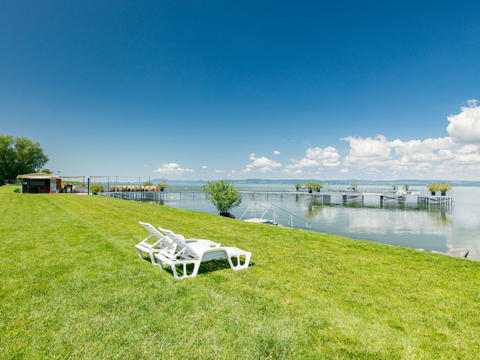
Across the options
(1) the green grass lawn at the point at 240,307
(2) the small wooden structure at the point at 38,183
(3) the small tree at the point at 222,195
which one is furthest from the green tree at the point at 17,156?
(1) the green grass lawn at the point at 240,307

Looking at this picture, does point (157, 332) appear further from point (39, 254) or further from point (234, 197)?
point (234, 197)

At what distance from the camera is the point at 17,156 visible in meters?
50.3

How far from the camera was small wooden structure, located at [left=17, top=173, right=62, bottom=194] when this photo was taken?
2688 centimetres

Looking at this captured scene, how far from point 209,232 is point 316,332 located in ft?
19.4

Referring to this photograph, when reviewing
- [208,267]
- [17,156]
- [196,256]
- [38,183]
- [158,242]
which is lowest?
[208,267]

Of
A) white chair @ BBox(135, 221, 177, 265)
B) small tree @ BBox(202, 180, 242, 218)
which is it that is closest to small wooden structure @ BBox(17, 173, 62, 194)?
small tree @ BBox(202, 180, 242, 218)

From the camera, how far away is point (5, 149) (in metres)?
48.8

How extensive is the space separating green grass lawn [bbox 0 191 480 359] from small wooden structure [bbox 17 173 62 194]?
27425 millimetres

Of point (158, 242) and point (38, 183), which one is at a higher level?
point (38, 183)

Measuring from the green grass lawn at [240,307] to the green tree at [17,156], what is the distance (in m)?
59.2

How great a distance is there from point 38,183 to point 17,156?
1256 inches

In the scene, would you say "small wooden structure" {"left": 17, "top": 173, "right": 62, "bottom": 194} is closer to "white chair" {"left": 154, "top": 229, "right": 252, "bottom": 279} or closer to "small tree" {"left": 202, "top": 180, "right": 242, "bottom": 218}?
"small tree" {"left": 202, "top": 180, "right": 242, "bottom": 218}

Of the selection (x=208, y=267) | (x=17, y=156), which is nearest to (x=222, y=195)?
(x=208, y=267)

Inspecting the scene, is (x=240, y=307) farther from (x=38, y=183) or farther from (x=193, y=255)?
(x=38, y=183)
